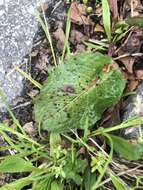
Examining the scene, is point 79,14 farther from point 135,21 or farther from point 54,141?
point 54,141

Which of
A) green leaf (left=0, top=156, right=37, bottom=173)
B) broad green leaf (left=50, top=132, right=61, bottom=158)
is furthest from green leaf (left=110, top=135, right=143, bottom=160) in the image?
green leaf (left=0, top=156, right=37, bottom=173)

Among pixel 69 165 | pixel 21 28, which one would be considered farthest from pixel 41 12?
pixel 69 165

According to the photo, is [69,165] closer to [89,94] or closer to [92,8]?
[89,94]

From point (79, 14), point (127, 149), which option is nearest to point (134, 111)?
point (127, 149)

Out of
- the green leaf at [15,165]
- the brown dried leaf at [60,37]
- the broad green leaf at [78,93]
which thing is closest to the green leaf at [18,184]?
the green leaf at [15,165]

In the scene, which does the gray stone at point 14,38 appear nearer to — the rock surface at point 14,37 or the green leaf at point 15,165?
the rock surface at point 14,37

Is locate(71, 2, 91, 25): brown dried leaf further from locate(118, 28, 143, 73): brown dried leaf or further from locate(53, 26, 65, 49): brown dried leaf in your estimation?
locate(118, 28, 143, 73): brown dried leaf
